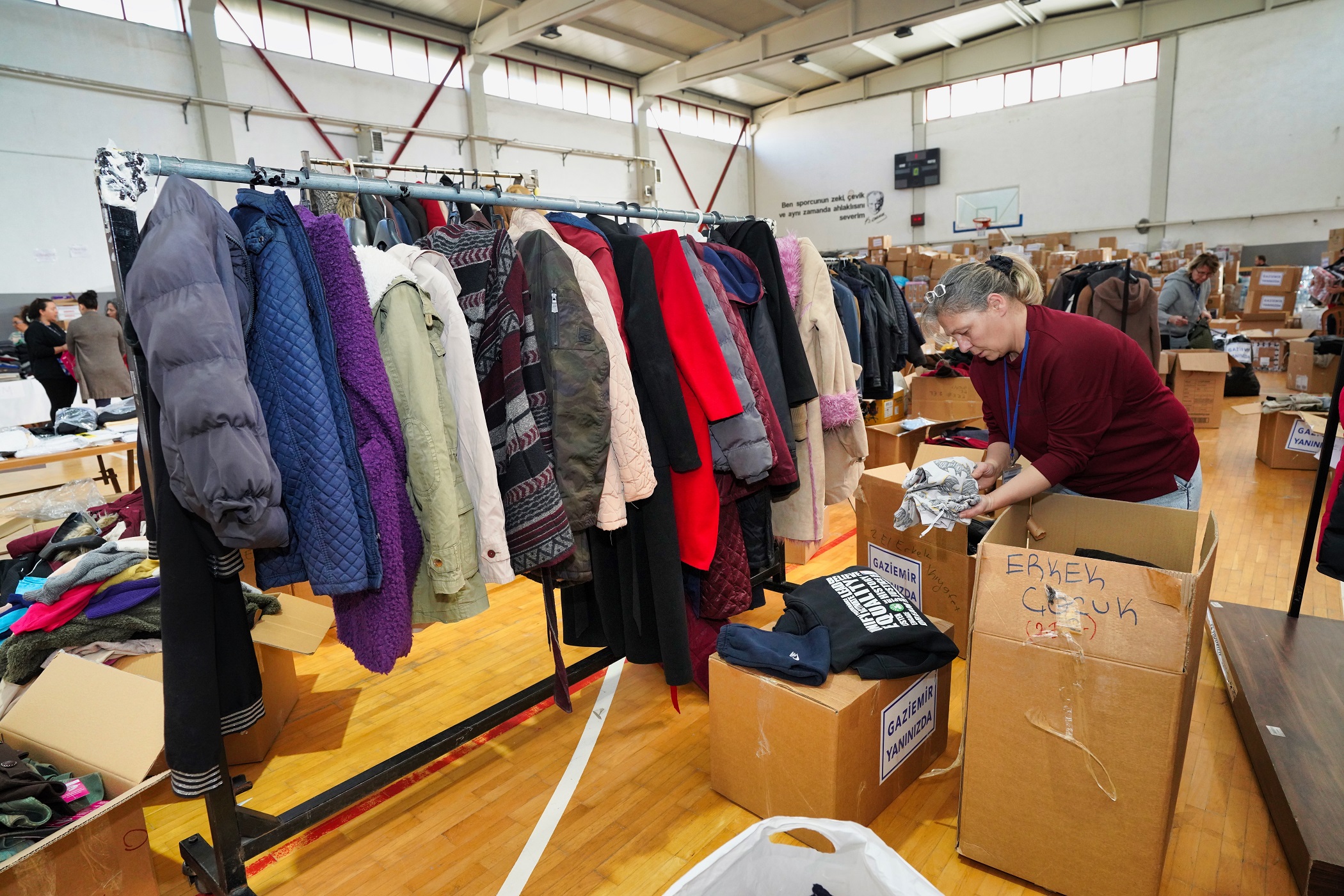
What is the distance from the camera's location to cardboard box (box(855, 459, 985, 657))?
2.63 meters

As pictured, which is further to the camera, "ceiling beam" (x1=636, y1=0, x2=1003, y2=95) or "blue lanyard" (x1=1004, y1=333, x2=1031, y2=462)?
"ceiling beam" (x1=636, y1=0, x2=1003, y2=95)

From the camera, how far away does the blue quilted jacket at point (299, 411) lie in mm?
1468

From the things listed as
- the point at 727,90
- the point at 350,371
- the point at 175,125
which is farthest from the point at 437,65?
the point at 350,371

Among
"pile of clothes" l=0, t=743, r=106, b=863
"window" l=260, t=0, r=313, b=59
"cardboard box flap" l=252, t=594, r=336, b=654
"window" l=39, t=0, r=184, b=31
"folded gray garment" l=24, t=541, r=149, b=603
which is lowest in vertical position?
"pile of clothes" l=0, t=743, r=106, b=863

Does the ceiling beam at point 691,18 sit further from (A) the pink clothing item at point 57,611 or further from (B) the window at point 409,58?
(A) the pink clothing item at point 57,611

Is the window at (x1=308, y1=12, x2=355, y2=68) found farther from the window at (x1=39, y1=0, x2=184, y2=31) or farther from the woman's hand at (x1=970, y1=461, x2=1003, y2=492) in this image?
the woman's hand at (x1=970, y1=461, x2=1003, y2=492)

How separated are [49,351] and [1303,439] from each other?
395 inches

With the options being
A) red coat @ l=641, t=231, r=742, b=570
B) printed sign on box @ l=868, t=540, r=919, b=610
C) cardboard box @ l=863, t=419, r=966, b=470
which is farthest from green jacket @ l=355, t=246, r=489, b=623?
cardboard box @ l=863, t=419, r=966, b=470

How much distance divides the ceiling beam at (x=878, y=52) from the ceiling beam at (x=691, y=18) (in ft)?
8.70

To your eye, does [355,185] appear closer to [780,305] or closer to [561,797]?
[780,305]

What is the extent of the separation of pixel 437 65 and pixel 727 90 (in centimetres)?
707

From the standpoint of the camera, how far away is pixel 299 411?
57.8 inches

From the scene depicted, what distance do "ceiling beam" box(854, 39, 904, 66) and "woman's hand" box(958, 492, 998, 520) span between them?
13.6 m

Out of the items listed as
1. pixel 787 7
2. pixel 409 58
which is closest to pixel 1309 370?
pixel 787 7
